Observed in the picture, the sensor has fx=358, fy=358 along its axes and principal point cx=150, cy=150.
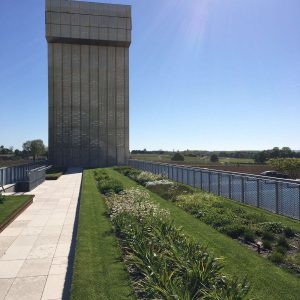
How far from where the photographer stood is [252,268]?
6.50 m

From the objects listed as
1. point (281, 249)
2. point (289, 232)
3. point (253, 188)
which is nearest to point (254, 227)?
point (289, 232)

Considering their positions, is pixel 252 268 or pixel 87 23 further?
pixel 87 23

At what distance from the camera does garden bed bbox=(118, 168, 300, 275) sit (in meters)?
7.45

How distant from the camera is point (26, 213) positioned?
14.2m

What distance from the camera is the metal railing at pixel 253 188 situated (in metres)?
11.4

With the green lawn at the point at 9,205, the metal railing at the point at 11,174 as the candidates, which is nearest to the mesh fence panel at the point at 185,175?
the green lawn at the point at 9,205

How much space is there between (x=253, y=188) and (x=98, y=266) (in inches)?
340

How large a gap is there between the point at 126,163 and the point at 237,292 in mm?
55642

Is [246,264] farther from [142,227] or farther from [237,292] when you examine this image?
[142,227]

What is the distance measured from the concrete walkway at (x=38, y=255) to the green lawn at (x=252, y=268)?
3.06 meters

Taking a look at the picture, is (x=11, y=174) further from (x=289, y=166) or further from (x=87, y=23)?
(x=87, y=23)

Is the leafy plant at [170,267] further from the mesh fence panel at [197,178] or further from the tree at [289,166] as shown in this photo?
the tree at [289,166]

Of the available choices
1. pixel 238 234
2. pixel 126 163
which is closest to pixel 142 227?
pixel 238 234

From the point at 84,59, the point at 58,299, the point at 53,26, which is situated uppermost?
the point at 53,26
